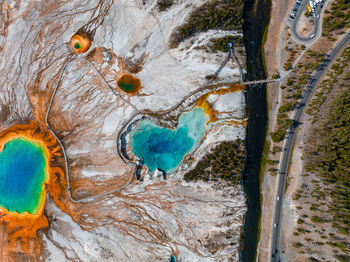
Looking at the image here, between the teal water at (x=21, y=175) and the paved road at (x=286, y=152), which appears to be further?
the teal water at (x=21, y=175)

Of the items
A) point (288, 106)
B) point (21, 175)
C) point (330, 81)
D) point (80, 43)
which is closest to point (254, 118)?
point (288, 106)

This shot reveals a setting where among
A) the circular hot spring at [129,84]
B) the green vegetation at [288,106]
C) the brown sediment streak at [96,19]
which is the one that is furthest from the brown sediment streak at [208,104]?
the brown sediment streak at [96,19]

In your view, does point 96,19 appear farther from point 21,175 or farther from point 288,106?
point 288,106

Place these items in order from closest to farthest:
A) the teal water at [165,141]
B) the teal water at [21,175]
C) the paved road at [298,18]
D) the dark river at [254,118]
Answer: the paved road at [298,18] < the dark river at [254,118] < the teal water at [165,141] < the teal water at [21,175]

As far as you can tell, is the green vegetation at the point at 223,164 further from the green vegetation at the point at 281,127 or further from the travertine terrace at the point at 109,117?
the green vegetation at the point at 281,127

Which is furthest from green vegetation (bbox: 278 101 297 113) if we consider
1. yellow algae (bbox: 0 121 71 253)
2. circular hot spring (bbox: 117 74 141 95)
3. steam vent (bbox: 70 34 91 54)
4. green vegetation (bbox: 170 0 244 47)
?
yellow algae (bbox: 0 121 71 253)

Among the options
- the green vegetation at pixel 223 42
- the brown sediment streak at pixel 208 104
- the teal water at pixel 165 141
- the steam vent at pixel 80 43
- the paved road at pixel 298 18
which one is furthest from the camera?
the teal water at pixel 165 141

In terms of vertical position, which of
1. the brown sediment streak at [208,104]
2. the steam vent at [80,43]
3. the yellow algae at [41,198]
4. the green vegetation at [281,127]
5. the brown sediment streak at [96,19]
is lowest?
the yellow algae at [41,198]

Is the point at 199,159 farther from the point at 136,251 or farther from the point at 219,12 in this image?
the point at 219,12
